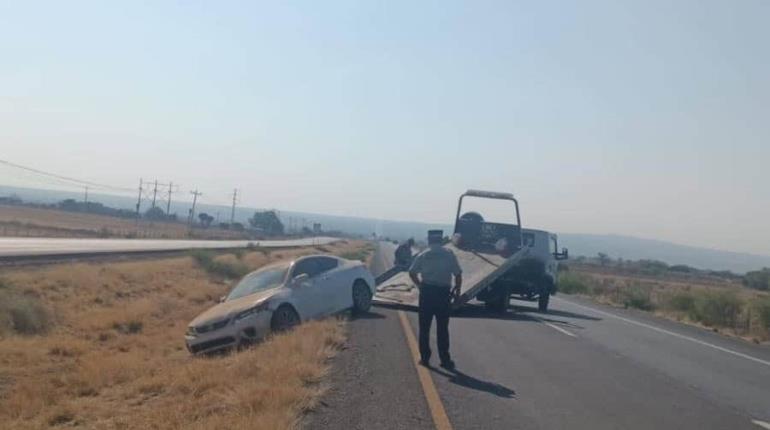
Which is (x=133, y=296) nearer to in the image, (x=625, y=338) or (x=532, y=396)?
(x=625, y=338)

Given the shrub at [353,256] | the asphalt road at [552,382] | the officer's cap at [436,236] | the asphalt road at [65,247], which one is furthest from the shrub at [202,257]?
the officer's cap at [436,236]

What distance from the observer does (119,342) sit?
21172 millimetres

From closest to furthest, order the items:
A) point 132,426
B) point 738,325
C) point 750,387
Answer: point 132,426, point 750,387, point 738,325

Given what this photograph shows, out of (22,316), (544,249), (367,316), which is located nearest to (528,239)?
(544,249)

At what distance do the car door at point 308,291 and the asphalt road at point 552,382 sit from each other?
1030mm

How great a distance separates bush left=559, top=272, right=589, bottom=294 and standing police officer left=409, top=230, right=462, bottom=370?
3639 centimetres

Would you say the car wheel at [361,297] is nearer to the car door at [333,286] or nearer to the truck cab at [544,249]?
the car door at [333,286]

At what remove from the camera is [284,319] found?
716 inches

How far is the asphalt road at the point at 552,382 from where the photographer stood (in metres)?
9.88

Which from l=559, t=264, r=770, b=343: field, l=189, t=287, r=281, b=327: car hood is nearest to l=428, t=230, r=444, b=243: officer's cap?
l=189, t=287, r=281, b=327: car hood

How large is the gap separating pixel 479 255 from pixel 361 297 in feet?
12.3

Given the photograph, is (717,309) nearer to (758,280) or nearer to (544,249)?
(544,249)

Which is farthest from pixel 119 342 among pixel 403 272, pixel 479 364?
pixel 479 364

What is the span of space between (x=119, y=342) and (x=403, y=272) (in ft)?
25.7
